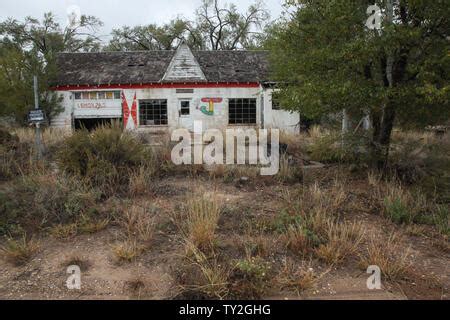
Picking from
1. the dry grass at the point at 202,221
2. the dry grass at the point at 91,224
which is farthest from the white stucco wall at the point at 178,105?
the dry grass at the point at 91,224

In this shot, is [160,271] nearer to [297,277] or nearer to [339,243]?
[297,277]

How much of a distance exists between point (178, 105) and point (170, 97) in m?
0.64

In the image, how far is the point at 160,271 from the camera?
169 inches

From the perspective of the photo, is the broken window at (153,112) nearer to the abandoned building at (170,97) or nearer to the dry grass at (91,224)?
the abandoned building at (170,97)

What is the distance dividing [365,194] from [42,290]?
5.70 meters

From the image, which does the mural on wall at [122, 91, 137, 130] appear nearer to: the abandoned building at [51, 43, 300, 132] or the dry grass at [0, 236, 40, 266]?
the abandoned building at [51, 43, 300, 132]

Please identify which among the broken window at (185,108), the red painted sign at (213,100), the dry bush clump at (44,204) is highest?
the red painted sign at (213,100)

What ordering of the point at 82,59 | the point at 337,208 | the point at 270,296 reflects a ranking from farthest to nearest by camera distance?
the point at 82,59 < the point at 337,208 < the point at 270,296

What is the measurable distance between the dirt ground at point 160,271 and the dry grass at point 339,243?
0.36 feet

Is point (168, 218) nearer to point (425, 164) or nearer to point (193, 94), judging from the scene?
point (425, 164)

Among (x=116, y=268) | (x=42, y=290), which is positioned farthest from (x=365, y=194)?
(x=42, y=290)

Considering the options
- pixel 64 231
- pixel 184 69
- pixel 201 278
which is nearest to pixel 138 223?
pixel 64 231

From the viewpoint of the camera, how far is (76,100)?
808 inches

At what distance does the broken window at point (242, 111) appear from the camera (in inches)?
829
